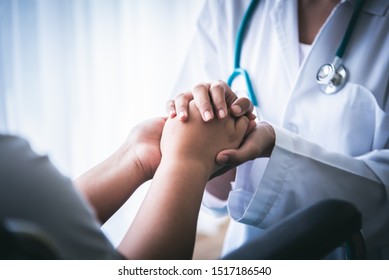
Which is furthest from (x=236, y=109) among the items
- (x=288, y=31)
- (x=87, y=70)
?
(x=87, y=70)

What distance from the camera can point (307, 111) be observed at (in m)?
0.70

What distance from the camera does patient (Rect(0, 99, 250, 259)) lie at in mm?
271

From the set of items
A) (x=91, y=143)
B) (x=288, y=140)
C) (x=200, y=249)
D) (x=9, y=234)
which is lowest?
(x=200, y=249)

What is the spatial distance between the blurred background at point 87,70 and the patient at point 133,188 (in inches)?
13.8

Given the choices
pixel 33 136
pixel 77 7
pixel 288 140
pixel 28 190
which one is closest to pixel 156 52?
pixel 77 7

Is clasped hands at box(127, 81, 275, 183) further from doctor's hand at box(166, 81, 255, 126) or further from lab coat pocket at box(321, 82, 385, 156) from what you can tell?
lab coat pocket at box(321, 82, 385, 156)

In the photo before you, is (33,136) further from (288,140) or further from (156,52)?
(288,140)

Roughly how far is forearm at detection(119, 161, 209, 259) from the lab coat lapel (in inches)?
14.5

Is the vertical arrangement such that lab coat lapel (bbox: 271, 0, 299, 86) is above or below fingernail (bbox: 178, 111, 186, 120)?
above

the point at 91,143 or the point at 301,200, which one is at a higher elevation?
the point at 301,200

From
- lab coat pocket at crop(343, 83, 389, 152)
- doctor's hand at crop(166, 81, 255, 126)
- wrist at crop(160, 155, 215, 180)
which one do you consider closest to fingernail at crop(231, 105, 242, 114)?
doctor's hand at crop(166, 81, 255, 126)

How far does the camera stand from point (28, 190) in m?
0.27

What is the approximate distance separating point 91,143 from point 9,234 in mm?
939
